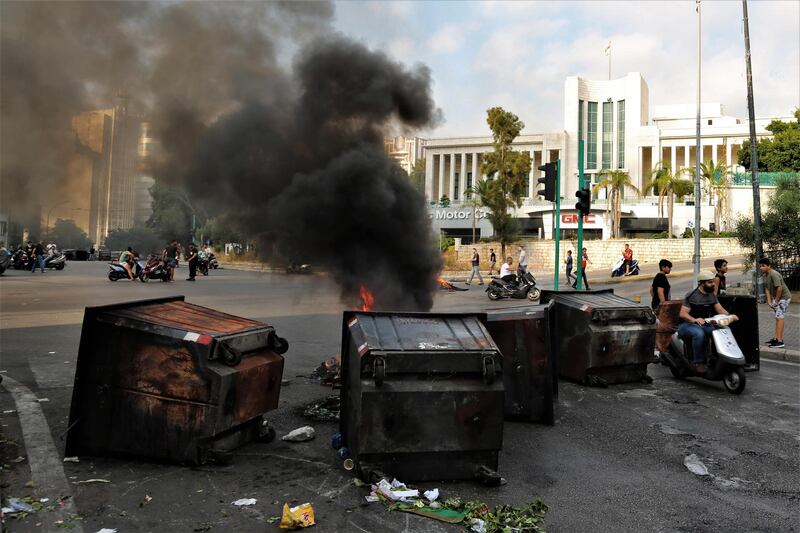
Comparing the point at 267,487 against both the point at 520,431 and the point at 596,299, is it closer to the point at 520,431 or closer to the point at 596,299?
the point at 520,431

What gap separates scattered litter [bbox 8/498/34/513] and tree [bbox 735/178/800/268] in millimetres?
19894

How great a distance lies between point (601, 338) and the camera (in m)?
6.46

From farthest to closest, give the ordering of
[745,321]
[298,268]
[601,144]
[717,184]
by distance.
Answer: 1. [601,144]
2. [717,184]
3. [298,268]
4. [745,321]

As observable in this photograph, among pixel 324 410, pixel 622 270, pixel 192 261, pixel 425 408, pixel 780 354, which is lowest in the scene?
pixel 324 410

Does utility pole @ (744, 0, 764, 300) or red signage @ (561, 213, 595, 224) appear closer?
utility pole @ (744, 0, 764, 300)

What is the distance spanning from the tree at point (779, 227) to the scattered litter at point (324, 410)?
17.3 m

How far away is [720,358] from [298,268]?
571cm

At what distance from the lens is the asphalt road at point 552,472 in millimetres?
3107

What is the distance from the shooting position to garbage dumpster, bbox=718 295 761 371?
7.57m

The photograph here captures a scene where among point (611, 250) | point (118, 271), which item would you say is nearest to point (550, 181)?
point (118, 271)

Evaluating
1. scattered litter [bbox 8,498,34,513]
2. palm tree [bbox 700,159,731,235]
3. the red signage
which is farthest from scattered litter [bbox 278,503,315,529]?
the red signage

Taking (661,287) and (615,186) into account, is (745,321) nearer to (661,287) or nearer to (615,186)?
(661,287)

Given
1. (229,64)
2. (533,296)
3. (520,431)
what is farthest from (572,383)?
(533,296)

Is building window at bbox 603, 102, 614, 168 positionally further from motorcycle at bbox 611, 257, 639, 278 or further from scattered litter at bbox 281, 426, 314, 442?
scattered litter at bbox 281, 426, 314, 442
